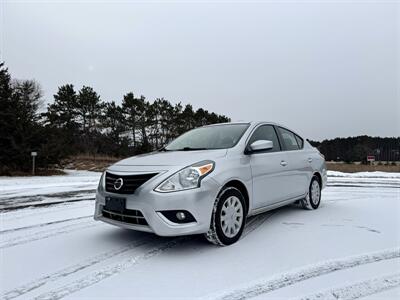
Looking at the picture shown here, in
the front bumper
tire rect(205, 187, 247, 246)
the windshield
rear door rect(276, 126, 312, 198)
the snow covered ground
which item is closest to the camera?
the snow covered ground

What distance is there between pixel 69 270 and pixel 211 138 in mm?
2417

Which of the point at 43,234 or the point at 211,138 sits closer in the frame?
the point at 43,234

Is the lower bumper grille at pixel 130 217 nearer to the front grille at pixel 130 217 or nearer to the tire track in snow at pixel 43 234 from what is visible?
the front grille at pixel 130 217

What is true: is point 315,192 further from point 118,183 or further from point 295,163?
point 118,183

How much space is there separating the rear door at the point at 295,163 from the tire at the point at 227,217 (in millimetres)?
1316

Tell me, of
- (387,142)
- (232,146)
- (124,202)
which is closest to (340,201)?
(232,146)

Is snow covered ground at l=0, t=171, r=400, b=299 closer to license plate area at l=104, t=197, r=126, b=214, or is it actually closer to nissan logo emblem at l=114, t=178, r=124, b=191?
license plate area at l=104, t=197, r=126, b=214

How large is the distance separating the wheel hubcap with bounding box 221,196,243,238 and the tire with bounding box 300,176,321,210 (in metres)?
2.15

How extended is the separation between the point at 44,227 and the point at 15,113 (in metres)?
14.6

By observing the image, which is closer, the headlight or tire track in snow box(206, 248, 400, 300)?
tire track in snow box(206, 248, 400, 300)

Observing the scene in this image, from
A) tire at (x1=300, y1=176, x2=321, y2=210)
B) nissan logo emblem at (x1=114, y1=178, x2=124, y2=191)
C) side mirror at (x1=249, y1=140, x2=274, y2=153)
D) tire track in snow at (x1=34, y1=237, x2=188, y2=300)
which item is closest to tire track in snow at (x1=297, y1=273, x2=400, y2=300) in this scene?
tire track in snow at (x1=34, y1=237, x2=188, y2=300)

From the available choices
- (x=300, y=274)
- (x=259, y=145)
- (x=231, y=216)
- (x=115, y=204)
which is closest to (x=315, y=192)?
(x=259, y=145)

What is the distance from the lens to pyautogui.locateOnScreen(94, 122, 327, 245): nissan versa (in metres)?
3.16

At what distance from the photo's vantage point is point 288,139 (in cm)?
507
